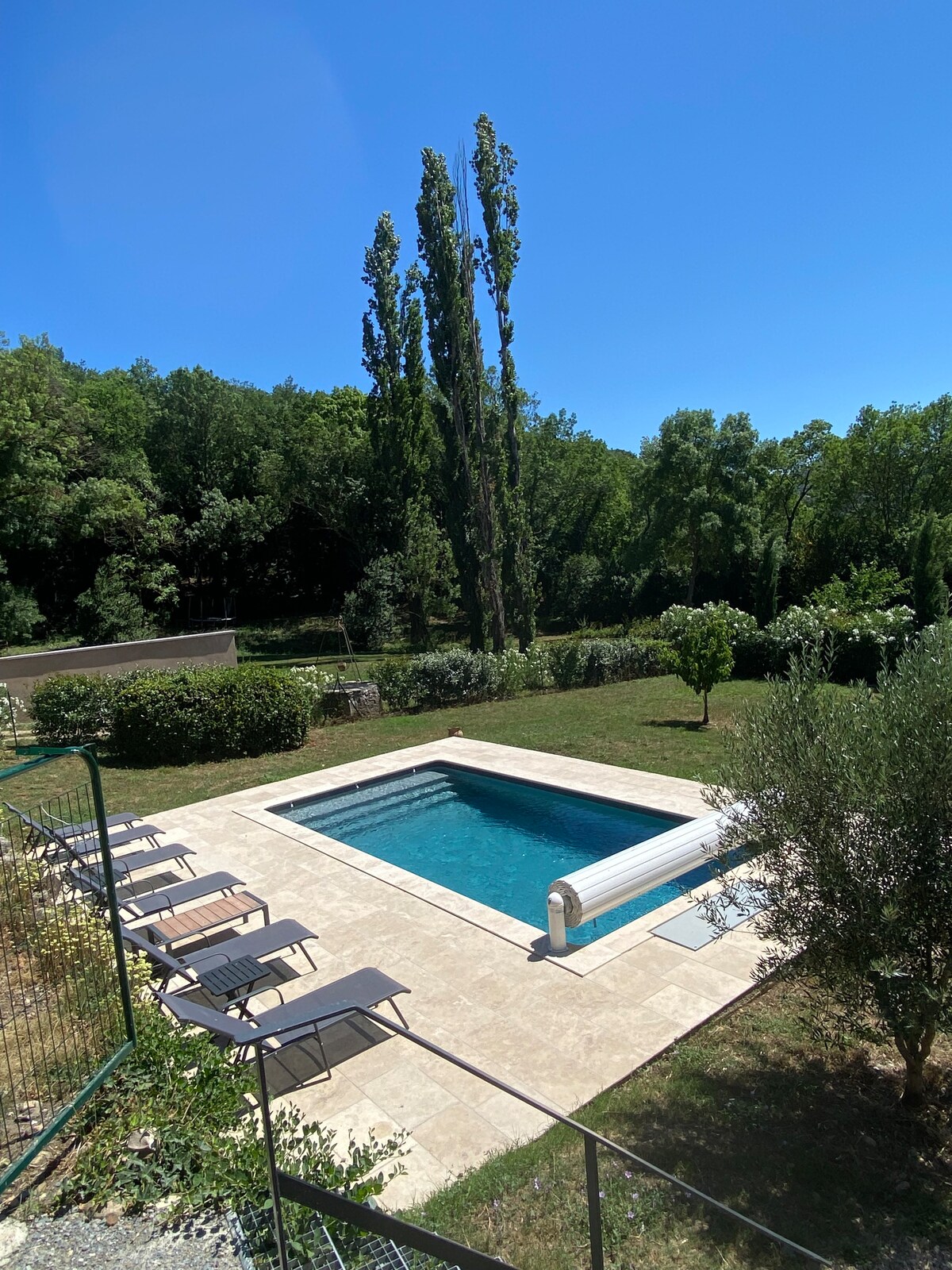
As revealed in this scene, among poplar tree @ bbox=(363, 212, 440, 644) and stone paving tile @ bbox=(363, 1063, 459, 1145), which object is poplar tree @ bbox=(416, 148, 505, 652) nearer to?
poplar tree @ bbox=(363, 212, 440, 644)

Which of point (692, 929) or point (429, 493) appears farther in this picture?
point (429, 493)

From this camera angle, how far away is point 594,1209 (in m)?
2.57

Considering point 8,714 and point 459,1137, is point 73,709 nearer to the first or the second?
point 8,714

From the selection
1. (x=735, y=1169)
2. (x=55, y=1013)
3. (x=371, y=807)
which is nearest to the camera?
(x=735, y=1169)

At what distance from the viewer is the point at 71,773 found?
11586 mm

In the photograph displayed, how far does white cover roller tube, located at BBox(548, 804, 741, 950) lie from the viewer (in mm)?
6062

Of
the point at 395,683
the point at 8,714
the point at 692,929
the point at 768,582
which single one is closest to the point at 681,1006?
the point at 692,929

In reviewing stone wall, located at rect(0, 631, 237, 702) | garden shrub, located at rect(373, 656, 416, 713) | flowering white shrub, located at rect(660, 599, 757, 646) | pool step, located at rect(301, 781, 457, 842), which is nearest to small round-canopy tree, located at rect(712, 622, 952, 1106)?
pool step, located at rect(301, 781, 457, 842)

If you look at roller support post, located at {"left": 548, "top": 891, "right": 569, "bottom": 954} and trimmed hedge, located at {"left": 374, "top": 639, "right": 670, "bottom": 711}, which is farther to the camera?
trimmed hedge, located at {"left": 374, "top": 639, "right": 670, "bottom": 711}

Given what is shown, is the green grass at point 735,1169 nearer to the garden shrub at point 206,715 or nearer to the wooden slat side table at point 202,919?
the wooden slat side table at point 202,919

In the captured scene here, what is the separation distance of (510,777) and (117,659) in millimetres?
10869

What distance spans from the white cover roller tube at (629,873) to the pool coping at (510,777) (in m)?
0.23

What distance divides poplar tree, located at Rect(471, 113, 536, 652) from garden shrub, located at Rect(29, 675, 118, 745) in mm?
12145

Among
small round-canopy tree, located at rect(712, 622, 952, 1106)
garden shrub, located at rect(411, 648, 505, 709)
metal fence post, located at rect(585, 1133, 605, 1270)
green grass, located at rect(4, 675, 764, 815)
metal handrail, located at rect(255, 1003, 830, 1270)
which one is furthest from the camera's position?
garden shrub, located at rect(411, 648, 505, 709)
